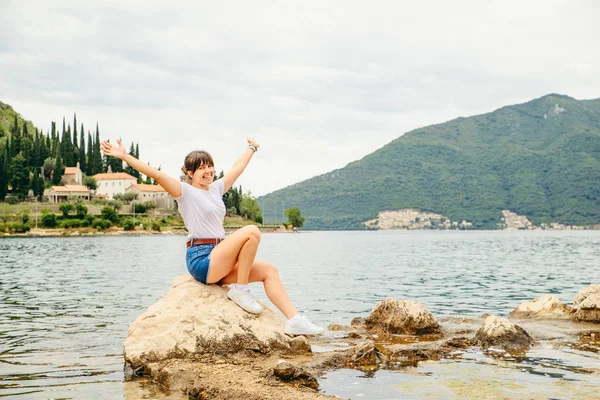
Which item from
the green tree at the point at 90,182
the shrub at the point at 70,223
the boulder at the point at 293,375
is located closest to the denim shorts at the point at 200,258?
the boulder at the point at 293,375

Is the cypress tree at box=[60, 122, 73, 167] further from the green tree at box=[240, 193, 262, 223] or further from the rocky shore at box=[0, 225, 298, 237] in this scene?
the green tree at box=[240, 193, 262, 223]

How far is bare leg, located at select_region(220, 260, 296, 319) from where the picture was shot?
8250mm

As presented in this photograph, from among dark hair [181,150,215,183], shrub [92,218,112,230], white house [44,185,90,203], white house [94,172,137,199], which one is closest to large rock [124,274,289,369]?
dark hair [181,150,215,183]

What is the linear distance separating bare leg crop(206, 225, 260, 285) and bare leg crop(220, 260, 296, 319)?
26 cm

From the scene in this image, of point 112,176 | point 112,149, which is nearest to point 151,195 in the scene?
point 112,176

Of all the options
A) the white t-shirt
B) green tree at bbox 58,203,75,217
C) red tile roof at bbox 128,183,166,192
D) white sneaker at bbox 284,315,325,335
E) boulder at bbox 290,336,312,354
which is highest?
red tile roof at bbox 128,183,166,192

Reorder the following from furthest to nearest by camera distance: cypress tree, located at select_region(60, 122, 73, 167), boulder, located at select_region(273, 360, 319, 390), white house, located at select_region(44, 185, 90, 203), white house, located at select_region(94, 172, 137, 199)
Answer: white house, located at select_region(94, 172, 137, 199), cypress tree, located at select_region(60, 122, 73, 167), white house, located at select_region(44, 185, 90, 203), boulder, located at select_region(273, 360, 319, 390)

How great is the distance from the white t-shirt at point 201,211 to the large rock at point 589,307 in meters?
8.89

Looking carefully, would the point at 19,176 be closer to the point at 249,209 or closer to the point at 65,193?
the point at 65,193

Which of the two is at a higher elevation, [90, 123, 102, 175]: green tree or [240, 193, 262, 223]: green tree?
[90, 123, 102, 175]: green tree

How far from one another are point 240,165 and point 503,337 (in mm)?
5448

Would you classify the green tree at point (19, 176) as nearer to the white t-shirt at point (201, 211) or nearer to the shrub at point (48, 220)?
the shrub at point (48, 220)

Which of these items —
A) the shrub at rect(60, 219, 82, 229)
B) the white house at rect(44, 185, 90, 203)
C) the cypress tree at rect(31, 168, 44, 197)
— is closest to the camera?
the shrub at rect(60, 219, 82, 229)

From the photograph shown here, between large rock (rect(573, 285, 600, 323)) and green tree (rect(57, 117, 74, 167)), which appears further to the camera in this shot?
green tree (rect(57, 117, 74, 167))
